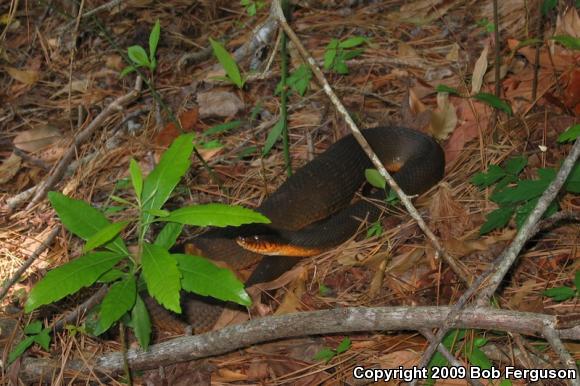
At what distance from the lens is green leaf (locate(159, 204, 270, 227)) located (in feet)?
7.39

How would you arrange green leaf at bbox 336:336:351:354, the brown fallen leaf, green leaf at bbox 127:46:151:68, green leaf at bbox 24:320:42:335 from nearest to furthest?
green leaf at bbox 336:336:351:354 → green leaf at bbox 24:320:42:335 → green leaf at bbox 127:46:151:68 → the brown fallen leaf

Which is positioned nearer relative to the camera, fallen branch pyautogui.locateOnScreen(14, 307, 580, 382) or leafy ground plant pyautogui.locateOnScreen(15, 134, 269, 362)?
fallen branch pyautogui.locateOnScreen(14, 307, 580, 382)

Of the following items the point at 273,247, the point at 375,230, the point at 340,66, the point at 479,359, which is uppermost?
the point at 340,66

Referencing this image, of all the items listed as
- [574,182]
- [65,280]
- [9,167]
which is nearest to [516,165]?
[574,182]

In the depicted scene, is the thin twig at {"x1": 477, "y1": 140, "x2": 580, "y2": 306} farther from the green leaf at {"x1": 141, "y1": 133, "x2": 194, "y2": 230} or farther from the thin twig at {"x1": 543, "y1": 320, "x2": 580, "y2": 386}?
the green leaf at {"x1": 141, "y1": 133, "x2": 194, "y2": 230}

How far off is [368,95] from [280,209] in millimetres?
1098

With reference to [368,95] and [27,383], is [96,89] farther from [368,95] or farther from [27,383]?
[27,383]

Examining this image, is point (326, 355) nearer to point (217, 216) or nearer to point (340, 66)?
point (217, 216)

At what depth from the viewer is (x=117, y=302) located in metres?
2.37

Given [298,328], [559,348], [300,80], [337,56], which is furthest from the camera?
[337,56]

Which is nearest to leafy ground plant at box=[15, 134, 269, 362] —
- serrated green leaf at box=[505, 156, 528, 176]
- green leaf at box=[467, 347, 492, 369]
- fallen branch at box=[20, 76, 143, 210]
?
green leaf at box=[467, 347, 492, 369]

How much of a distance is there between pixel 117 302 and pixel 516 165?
6.55 ft

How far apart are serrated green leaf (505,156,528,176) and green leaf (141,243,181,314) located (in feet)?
5.99

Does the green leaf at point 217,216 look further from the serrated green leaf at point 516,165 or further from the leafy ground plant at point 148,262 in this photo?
the serrated green leaf at point 516,165
